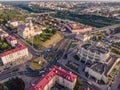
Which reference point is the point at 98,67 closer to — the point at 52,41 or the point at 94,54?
the point at 94,54

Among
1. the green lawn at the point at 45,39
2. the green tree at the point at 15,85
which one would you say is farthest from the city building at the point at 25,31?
the green tree at the point at 15,85

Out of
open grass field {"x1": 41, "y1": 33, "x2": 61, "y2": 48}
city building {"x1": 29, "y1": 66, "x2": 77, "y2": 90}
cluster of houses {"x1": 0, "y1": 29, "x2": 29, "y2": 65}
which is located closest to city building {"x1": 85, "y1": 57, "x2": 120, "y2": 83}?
city building {"x1": 29, "y1": 66, "x2": 77, "y2": 90}

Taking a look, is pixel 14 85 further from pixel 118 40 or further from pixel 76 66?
pixel 118 40

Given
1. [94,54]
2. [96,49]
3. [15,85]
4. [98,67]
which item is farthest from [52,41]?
[15,85]

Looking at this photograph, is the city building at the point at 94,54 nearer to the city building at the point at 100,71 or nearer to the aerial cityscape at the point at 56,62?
the aerial cityscape at the point at 56,62

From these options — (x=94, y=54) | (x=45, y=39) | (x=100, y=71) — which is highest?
(x=94, y=54)

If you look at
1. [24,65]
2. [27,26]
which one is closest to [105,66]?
[24,65]

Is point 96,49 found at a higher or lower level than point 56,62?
higher

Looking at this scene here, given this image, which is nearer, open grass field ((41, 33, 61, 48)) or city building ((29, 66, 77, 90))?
city building ((29, 66, 77, 90))

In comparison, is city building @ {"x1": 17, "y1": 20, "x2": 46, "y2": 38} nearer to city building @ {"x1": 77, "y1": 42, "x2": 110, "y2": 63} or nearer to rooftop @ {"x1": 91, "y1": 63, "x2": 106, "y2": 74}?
city building @ {"x1": 77, "y1": 42, "x2": 110, "y2": 63}
